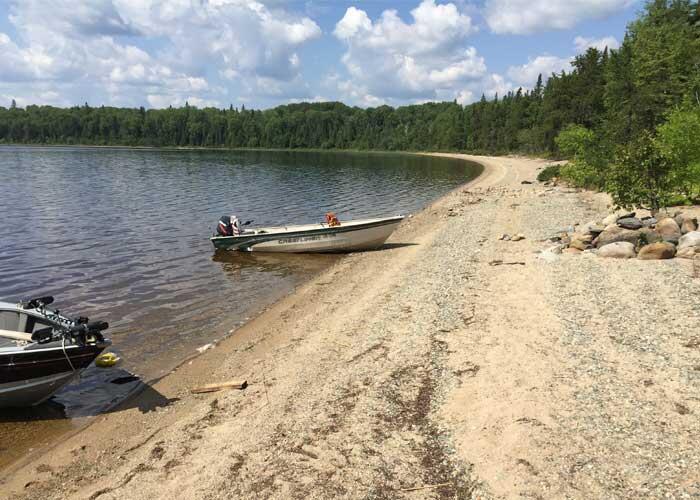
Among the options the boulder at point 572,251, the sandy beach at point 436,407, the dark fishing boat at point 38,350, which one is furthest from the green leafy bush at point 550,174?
the dark fishing boat at point 38,350

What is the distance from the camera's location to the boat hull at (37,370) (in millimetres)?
10062

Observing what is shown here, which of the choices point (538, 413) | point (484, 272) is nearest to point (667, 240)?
point (484, 272)

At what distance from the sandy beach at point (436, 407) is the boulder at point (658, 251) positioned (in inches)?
18.3

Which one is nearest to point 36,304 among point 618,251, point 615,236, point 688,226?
point 618,251

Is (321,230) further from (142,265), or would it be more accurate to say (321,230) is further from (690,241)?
(690,241)

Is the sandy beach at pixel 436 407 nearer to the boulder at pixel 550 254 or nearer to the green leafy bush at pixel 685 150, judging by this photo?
the boulder at pixel 550 254

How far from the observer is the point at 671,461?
6996 mm

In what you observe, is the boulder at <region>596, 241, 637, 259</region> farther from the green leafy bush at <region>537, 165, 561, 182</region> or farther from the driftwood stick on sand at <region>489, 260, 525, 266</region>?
the green leafy bush at <region>537, 165, 561, 182</region>

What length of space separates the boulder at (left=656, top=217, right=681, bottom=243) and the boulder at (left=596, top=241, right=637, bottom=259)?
140 centimetres

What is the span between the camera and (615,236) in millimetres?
18422

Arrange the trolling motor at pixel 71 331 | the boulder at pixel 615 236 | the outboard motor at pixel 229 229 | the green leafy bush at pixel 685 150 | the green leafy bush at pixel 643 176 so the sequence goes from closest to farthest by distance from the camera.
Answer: the trolling motor at pixel 71 331
the boulder at pixel 615 236
the green leafy bush at pixel 643 176
the green leafy bush at pixel 685 150
the outboard motor at pixel 229 229

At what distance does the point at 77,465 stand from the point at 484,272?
45.5 feet

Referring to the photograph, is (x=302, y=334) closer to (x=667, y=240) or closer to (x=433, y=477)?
(x=433, y=477)

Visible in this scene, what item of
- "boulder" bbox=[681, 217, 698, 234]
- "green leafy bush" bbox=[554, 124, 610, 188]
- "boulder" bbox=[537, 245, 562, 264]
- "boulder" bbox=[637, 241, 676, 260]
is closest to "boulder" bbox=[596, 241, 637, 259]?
"boulder" bbox=[637, 241, 676, 260]
